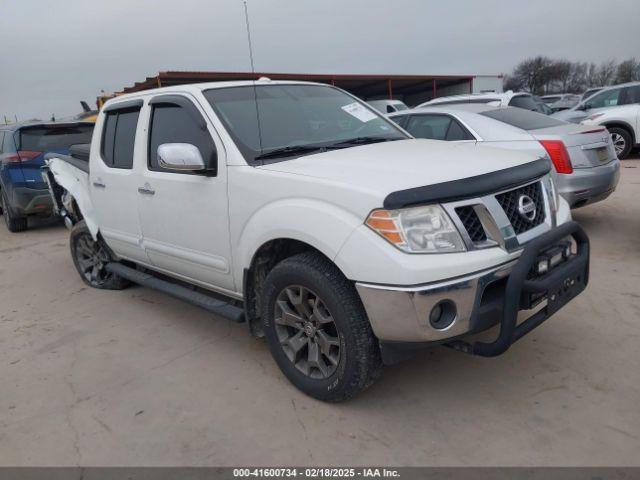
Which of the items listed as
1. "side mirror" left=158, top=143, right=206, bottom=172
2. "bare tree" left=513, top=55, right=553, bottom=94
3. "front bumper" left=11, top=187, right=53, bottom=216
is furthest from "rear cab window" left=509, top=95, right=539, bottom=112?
"bare tree" left=513, top=55, right=553, bottom=94

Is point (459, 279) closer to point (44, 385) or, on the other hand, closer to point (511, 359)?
point (511, 359)

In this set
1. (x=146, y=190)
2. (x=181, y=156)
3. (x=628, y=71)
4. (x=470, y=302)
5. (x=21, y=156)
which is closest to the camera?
(x=470, y=302)

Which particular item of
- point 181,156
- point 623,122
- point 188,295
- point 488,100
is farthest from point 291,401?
point 623,122

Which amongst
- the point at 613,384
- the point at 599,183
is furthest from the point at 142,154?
the point at 599,183

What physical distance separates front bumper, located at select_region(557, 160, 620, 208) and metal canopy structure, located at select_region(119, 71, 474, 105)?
18.4 meters

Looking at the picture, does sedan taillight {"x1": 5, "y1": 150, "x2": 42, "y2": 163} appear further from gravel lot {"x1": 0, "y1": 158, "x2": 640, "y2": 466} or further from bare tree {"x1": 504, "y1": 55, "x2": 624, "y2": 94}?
bare tree {"x1": 504, "y1": 55, "x2": 624, "y2": 94}

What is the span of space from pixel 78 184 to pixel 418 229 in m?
3.95

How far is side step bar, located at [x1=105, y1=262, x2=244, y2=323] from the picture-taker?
10.9 ft

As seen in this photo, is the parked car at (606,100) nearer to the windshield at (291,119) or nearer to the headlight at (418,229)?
the windshield at (291,119)

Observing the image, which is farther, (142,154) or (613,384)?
(142,154)

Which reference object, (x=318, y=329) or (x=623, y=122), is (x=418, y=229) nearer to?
(x=318, y=329)

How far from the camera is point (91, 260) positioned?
5348 millimetres

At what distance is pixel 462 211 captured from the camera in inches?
97.9

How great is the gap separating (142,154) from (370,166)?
6.60ft
